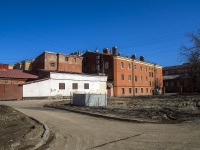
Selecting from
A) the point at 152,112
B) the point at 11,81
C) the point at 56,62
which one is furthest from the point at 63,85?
the point at 152,112

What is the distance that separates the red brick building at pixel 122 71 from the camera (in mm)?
51344

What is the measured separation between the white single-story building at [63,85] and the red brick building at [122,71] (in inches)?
196

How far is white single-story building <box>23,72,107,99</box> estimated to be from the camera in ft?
112

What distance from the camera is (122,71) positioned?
2103 inches

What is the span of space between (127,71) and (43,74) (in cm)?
2329

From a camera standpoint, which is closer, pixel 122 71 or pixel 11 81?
pixel 11 81

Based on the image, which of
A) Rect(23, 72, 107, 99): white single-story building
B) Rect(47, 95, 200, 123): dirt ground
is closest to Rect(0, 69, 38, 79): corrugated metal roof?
Rect(23, 72, 107, 99): white single-story building

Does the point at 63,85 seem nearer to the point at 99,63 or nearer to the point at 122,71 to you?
the point at 99,63

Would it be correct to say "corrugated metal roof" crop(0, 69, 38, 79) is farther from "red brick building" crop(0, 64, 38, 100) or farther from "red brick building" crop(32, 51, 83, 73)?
"red brick building" crop(32, 51, 83, 73)

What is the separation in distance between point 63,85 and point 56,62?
12.5 m

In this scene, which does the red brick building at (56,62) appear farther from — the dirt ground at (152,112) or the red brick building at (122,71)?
the dirt ground at (152,112)

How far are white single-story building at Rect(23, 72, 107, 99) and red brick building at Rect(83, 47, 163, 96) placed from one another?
4.97 meters

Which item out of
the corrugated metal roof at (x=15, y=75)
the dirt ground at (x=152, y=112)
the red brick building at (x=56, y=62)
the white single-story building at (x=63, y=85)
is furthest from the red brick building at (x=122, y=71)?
the dirt ground at (x=152, y=112)

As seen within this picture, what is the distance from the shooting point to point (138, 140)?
8.05m
